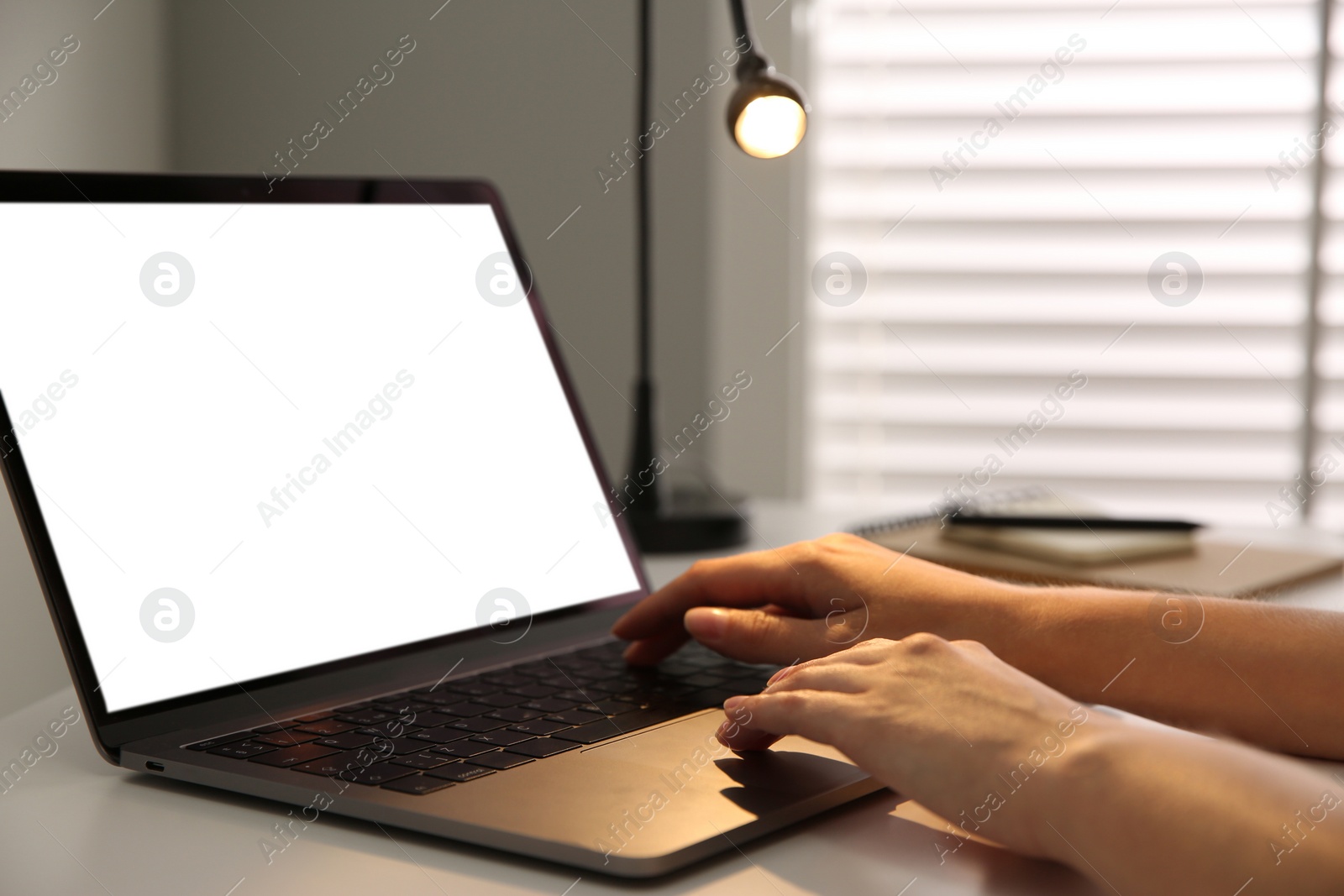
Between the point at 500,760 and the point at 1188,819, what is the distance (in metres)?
0.31

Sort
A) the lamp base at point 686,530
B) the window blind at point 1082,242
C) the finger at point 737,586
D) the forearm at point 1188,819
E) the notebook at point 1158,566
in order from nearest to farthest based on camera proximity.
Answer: the forearm at point 1188,819
the finger at point 737,586
the notebook at point 1158,566
the lamp base at point 686,530
the window blind at point 1082,242

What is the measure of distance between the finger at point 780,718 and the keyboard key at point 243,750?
24cm

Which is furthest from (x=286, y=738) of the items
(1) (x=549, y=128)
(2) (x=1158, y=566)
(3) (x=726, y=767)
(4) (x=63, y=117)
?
(1) (x=549, y=128)

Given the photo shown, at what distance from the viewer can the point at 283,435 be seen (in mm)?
737

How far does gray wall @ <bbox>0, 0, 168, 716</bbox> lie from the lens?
0.78 metres

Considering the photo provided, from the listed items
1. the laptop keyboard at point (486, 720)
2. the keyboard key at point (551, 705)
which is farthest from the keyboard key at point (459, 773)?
the keyboard key at point (551, 705)

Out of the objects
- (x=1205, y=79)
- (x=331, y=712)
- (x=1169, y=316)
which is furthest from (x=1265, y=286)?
(x=331, y=712)

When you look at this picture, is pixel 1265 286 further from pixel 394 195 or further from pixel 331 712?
pixel 331 712

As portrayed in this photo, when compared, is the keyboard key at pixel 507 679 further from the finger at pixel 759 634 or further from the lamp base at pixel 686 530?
the lamp base at pixel 686 530

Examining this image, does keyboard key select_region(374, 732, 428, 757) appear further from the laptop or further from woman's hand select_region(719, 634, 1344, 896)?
woman's hand select_region(719, 634, 1344, 896)

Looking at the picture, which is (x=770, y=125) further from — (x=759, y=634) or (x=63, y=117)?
(x=63, y=117)

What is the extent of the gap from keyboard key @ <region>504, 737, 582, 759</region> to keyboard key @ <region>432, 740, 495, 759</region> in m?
0.01

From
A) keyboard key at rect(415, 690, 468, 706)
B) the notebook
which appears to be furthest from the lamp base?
keyboard key at rect(415, 690, 468, 706)

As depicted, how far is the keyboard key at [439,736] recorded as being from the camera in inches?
23.2
